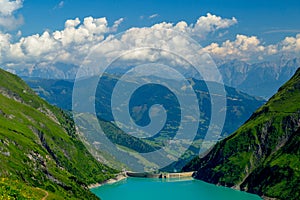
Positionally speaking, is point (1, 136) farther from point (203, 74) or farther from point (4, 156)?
point (203, 74)

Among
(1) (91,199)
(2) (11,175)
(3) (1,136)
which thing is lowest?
(1) (91,199)

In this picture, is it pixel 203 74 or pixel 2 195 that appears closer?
pixel 2 195

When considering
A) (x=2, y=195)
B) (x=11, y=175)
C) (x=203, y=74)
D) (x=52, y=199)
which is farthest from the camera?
(x=11, y=175)

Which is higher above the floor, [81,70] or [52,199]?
[81,70]

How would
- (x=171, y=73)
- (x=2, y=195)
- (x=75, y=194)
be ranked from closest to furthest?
(x=2, y=195) < (x=171, y=73) < (x=75, y=194)

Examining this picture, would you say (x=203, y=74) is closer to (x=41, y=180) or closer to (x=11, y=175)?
(x=11, y=175)

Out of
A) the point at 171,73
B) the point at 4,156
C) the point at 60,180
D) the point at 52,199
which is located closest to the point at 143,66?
the point at 171,73

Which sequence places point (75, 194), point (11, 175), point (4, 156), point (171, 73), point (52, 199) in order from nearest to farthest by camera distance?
point (171, 73)
point (52, 199)
point (11, 175)
point (4, 156)
point (75, 194)

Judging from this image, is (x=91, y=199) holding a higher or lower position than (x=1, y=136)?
lower

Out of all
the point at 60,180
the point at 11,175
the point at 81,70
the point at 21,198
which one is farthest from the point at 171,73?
the point at 60,180
